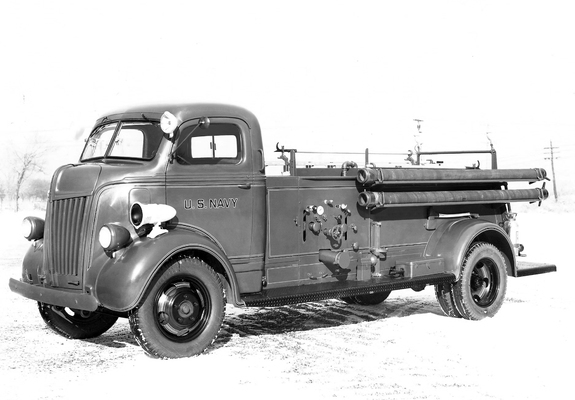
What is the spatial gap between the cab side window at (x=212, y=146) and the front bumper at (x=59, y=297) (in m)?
1.62

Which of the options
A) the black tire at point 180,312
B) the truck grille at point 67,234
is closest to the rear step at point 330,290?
the black tire at point 180,312

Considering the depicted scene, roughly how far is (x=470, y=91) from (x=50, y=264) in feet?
134

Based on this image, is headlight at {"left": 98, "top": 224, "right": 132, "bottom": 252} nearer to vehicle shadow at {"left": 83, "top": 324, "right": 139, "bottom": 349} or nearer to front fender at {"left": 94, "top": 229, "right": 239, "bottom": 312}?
front fender at {"left": 94, "top": 229, "right": 239, "bottom": 312}

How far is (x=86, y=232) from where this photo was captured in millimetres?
7461

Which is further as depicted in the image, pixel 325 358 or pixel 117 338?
pixel 117 338

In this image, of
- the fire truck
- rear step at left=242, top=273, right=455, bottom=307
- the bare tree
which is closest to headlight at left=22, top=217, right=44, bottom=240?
the fire truck

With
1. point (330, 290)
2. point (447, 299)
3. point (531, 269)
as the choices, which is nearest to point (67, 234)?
point (330, 290)

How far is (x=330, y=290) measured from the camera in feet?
27.0

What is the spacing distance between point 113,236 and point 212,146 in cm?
159

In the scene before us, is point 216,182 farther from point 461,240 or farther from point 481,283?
point 481,283

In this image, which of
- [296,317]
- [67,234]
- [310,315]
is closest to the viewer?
[67,234]

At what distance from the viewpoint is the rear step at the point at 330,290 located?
7.79m

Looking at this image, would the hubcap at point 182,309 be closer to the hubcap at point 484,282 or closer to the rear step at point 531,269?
the hubcap at point 484,282

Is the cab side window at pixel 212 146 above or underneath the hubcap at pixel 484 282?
above
